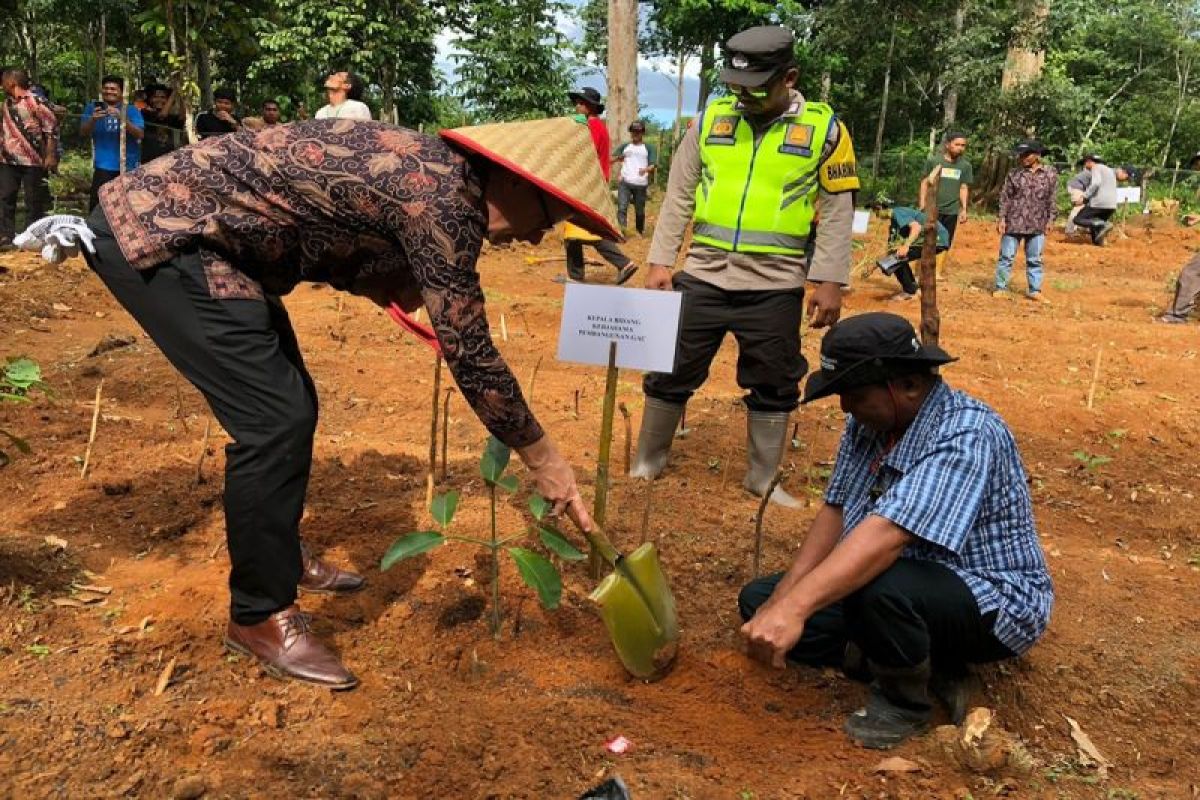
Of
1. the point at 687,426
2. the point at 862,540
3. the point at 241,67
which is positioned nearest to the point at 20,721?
the point at 862,540

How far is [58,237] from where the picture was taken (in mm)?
1951

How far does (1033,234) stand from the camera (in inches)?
344

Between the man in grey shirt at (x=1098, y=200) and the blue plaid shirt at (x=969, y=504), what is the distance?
12.3 m

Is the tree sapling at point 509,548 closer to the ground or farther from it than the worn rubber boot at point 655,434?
farther from it

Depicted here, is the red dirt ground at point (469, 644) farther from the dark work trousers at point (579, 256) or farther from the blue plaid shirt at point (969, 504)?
the dark work trousers at point (579, 256)

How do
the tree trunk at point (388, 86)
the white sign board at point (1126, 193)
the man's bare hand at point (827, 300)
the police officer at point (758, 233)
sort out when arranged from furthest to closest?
the tree trunk at point (388, 86) → the white sign board at point (1126, 193) → the man's bare hand at point (827, 300) → the police officer at point (758, 233)

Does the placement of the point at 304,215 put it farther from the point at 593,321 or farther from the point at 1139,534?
the point at 1139,534

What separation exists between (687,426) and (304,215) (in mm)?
2823

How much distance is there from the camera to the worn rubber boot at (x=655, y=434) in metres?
3.45

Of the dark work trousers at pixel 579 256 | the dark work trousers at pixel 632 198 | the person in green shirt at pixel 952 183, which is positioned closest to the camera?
the dark work trousers at pixel 579 256

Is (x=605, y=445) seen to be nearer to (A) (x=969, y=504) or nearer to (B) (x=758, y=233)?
(A) (x=969, y=504)

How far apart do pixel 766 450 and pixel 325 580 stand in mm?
1703

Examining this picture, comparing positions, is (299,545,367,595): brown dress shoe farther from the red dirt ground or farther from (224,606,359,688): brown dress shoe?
(224,606,359,688): brown dress shoe

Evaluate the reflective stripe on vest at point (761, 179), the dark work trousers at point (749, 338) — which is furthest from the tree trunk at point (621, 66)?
the dark work trousers at point (749, 338)
